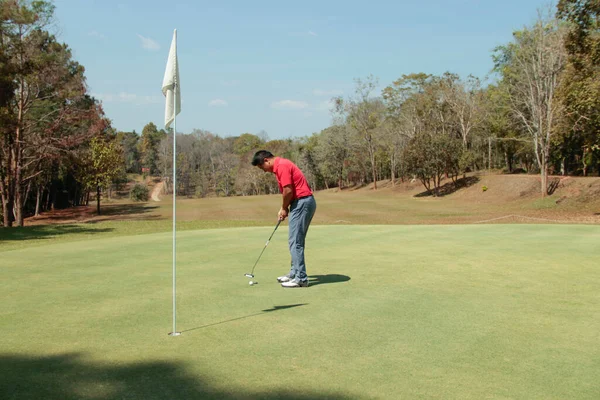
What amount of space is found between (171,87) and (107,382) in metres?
3.08

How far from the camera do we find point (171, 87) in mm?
5262

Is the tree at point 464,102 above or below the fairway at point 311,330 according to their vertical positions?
above

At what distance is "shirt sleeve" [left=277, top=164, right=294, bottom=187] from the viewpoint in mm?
7254

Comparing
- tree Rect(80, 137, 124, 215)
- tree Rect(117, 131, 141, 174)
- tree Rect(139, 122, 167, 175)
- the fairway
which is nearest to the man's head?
the fairway

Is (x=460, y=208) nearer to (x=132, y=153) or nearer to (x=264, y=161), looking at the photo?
(x=264, y=161)

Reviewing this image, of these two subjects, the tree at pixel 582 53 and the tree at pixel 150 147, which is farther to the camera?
the tree at pixel 150 147

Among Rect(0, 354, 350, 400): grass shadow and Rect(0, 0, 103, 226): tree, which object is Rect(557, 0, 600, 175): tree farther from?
Rect(0, 0, 103, 226): tree

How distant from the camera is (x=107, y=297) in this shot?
649 centimetres

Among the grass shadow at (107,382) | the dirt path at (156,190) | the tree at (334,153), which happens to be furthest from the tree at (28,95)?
the dirt path at (156,190)

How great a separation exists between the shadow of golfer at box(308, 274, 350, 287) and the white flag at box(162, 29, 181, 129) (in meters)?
3.41

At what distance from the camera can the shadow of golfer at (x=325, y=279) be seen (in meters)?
7.57

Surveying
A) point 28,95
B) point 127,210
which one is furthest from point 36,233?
point 127,210

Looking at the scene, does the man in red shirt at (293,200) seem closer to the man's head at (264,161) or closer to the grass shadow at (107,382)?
the man's head at (264,161)

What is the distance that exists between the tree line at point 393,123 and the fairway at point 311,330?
19198mm
